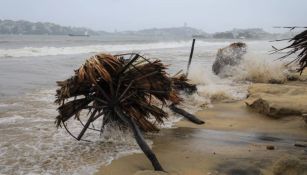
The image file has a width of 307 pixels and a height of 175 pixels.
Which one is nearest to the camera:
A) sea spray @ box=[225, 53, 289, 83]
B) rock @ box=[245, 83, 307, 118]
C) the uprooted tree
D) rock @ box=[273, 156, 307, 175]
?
rock @ box=[273, 156, 307, 175]

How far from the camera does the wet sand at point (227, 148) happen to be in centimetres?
505

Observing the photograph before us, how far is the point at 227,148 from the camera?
19.8 ft

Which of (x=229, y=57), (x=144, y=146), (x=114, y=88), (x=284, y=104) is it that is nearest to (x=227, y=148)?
(x=144, y=146)

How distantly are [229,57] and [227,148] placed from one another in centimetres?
1283

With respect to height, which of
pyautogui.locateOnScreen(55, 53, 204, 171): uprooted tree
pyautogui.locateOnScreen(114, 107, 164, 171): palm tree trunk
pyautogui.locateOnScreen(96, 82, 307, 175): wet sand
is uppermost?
pyautogui.locateOnScreen(55, 53, 204, 171): uprooted tree

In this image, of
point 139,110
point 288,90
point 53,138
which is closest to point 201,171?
point 139,110

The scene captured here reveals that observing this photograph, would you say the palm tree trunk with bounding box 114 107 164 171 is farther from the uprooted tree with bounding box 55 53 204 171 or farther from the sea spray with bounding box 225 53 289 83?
the sea spray with bounding box 225 53 289 83

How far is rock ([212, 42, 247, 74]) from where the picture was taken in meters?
18.1

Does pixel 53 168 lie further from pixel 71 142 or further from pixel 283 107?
pixel 283 107

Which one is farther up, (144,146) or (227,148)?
(144,146)

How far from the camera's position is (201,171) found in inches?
199

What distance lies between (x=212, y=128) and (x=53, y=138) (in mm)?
2768

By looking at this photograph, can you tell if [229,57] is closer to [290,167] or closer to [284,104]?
[284,104]

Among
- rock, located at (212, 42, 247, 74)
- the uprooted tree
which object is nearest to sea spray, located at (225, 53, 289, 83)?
rock, located at (212, 42, 247, 74)
